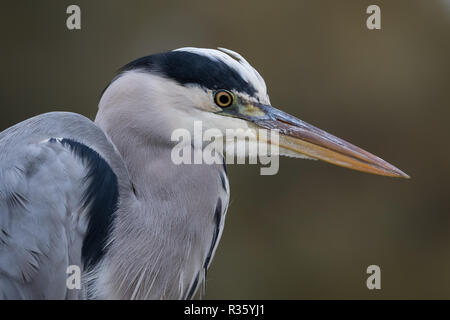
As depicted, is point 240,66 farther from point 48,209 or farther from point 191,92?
point 48,209

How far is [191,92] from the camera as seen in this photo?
58.3 inches

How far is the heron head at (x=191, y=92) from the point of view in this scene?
4.84ft

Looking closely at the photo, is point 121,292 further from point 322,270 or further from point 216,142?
point 322,270

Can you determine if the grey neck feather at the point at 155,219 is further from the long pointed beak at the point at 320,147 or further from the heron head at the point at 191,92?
the long pointed beak at the point at 320,147

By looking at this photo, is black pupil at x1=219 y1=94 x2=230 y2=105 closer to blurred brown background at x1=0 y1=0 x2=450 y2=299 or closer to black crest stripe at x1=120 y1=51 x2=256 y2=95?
black crest stripe at x1=120 y1=51 x2=256 y2=95

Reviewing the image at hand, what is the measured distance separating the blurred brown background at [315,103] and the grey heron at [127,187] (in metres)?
2.48

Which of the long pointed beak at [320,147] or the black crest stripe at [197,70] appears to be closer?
the black crest stripe at [197,70]

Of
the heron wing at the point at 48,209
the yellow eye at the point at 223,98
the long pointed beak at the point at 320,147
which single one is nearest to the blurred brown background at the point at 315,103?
the long pointed beak at the point at 320,147

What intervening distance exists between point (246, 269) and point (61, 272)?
267cm

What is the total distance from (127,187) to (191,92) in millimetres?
274

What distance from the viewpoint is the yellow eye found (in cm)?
149

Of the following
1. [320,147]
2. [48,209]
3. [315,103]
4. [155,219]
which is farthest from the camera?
[315,103]

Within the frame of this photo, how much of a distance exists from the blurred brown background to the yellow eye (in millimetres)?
2470

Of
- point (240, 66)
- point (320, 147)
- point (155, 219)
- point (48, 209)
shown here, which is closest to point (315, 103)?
point (320, 147)
